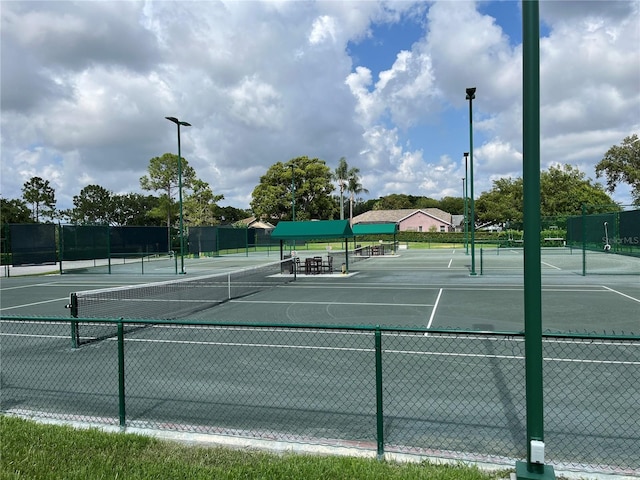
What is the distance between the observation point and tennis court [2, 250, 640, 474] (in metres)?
5.23

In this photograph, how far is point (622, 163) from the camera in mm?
61312

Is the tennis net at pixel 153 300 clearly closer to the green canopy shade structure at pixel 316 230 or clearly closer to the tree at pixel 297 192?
the green canopy shade structure at pixel 316 230

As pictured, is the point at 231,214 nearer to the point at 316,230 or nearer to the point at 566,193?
the point at 566,193

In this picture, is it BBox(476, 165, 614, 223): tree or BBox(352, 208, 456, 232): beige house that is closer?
BBox(476, 165, 614, 223): tree

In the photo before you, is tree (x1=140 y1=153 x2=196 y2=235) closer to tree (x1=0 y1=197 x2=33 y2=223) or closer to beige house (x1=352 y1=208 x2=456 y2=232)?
tree (x1=0 y1=197 x2=33 y2=223)

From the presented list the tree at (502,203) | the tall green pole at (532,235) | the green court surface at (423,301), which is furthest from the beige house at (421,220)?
the tall green pole at (532,235)

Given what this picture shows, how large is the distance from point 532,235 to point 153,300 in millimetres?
12450

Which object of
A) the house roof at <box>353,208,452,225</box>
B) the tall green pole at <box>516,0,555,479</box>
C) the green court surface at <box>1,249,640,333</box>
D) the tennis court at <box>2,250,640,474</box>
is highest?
the house roof at <box>353,208,452,225</box>

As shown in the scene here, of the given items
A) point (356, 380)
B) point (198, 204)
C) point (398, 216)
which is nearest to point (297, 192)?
point (198, 204)

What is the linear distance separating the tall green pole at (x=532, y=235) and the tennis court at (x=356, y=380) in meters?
0.56

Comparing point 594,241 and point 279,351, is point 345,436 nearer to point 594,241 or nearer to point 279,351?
point 279,351

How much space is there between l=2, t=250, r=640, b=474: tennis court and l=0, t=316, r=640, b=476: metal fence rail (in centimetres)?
3

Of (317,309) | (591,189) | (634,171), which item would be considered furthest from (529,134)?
(591,189)

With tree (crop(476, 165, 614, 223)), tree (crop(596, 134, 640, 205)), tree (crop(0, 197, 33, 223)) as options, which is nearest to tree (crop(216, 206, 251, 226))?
tree (crop(0, 197, 33, 223))
